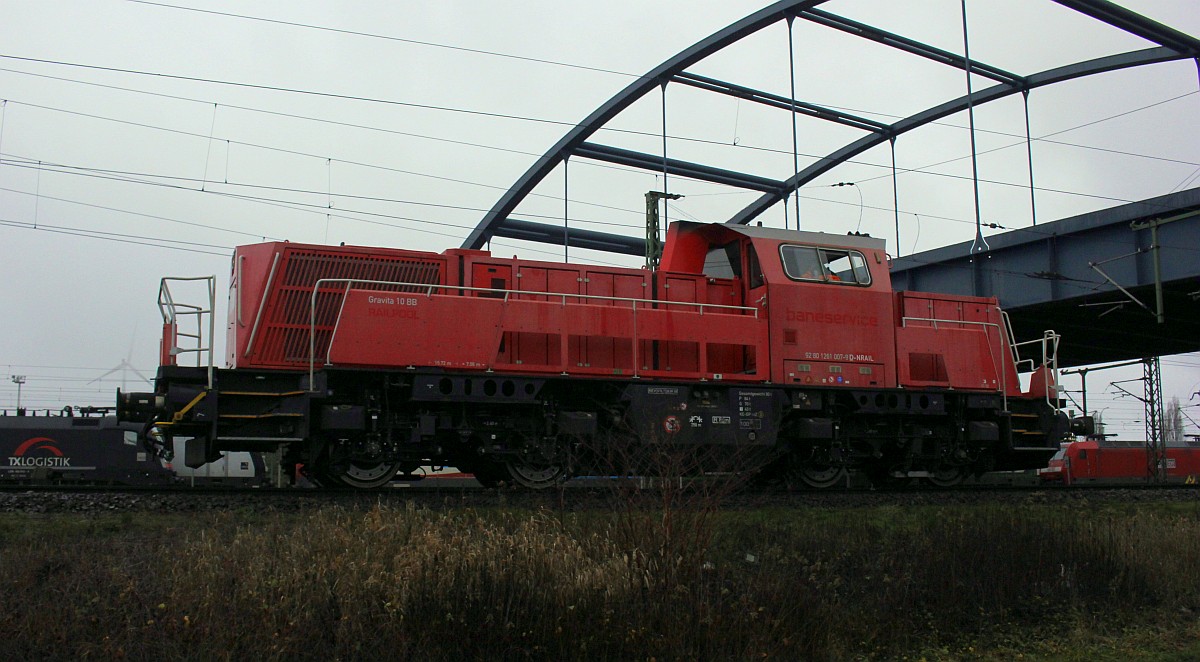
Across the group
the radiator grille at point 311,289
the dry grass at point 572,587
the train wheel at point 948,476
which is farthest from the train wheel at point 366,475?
the train wheel at point 948,476

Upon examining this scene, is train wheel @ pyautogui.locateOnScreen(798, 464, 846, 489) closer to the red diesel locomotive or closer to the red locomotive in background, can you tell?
the red diesel locomotive

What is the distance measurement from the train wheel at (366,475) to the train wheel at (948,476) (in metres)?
10.1

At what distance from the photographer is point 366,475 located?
13328mm

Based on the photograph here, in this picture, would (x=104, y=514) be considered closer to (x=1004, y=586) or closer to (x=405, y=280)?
(x=405, y=280)

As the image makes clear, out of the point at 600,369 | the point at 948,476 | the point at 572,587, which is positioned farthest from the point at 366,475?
the point at 948,476

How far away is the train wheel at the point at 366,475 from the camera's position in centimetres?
1320

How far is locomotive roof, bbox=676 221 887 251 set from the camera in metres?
15.5

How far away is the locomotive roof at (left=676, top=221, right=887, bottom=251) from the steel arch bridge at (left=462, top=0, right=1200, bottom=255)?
14.8m

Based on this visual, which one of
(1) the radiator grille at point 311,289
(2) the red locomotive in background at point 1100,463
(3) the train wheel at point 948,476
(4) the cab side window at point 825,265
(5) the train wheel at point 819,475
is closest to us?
(1) the radiator grille at point 311,289

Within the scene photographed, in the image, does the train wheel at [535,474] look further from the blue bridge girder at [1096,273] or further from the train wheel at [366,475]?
the blue bridge girder at [1096,273]

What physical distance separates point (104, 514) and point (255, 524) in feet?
7.21

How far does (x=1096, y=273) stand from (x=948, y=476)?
50.2ft

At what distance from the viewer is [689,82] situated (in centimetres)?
3544

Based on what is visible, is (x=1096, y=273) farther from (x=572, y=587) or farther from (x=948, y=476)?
(x=572, y=587)
